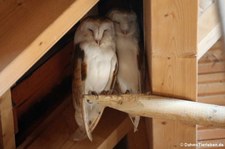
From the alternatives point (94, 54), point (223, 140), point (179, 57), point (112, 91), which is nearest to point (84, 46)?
point (94, 54)

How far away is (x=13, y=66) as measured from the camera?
829 mm

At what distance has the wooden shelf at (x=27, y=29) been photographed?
835 millimetres

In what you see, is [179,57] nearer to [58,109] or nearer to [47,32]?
[47,32]

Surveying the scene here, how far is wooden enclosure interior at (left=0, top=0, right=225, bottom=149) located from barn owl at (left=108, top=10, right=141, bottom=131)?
1.9 inches

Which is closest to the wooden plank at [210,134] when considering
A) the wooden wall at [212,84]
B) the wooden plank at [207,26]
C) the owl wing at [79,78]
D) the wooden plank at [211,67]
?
the wooden wall at [212,84]

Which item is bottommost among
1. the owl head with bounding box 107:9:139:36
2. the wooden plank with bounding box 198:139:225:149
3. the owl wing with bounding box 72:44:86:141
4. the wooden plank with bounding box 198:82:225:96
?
the wooden plank with bounding box 198:139:225:149

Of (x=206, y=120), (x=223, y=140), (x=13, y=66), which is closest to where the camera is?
(x=13, y=66)

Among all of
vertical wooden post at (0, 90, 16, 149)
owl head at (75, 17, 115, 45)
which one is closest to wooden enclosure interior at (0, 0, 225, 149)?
vertical wooden post at (0, 90, 16, 149)

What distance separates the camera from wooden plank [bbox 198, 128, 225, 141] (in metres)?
1.66

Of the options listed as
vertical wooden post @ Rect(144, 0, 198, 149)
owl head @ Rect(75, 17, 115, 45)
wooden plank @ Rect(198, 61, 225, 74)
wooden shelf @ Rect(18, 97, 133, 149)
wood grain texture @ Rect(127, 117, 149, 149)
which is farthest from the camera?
wooden plank @ Rect(198, 61, 225, 74)

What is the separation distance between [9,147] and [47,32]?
1.97 feet

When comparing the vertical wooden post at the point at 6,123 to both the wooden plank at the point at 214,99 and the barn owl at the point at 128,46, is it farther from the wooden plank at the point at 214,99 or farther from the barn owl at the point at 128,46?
the wooden plank at the point at 214,99

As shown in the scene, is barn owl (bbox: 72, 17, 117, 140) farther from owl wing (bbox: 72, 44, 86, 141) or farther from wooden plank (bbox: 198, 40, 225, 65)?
→ wooden plank (bbox: 198, 40, 225, 65)

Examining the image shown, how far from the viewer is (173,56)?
1091 mm
